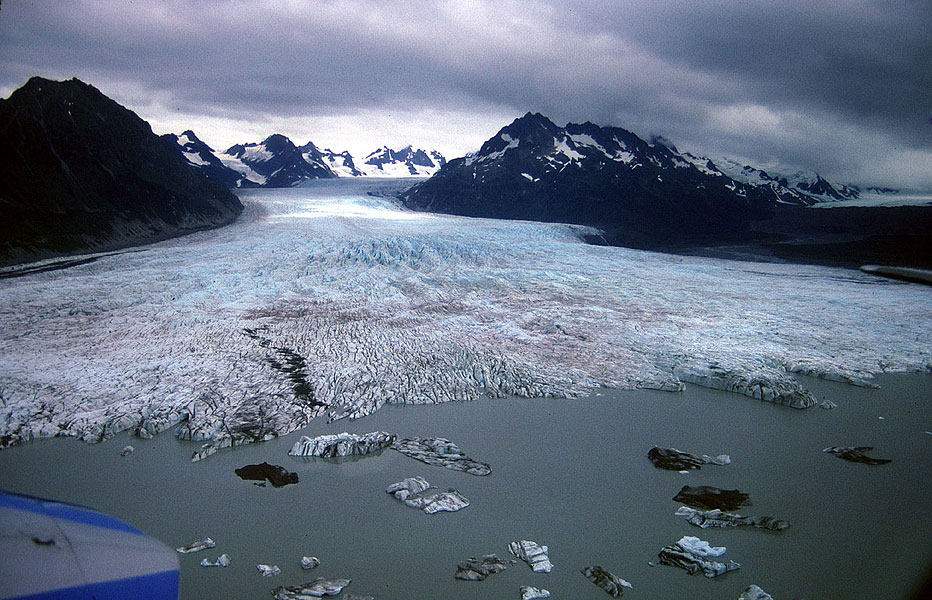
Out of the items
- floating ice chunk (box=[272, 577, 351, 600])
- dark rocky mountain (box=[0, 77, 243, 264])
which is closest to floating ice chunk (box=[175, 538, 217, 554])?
floating ice chunk (box=[272, 577, 351, 600])

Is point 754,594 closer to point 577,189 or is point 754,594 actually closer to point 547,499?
point 547,499

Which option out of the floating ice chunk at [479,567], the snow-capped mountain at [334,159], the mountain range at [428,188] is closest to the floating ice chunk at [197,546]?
the floating ice chunk at [479,567]

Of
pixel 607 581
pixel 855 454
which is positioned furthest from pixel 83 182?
pixel 855 454

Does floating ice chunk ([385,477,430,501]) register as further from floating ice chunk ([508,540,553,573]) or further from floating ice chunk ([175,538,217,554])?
floating ice chunk ([175,538,217,554])

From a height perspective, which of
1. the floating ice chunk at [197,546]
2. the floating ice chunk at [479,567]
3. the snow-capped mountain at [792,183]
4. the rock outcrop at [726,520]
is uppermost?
the snow-capped mountain at [792,183]

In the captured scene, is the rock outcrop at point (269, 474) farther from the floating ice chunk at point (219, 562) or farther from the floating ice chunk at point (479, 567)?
the floating ice chunk at point (479, 567)

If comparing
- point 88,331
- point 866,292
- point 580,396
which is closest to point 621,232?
point 866,292
